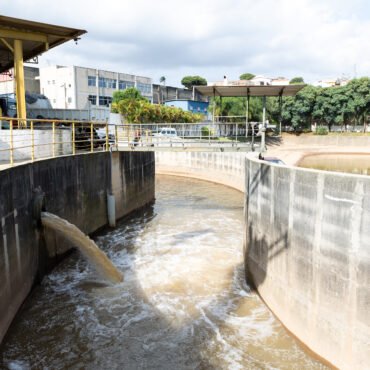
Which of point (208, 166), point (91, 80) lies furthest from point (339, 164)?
point (91, 80)

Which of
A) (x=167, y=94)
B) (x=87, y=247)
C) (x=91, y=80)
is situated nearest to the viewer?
(x=87, y=247)

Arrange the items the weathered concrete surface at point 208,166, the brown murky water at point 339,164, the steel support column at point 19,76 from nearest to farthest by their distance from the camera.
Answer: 1. the steel support column at point 19,76
2. the brown murky water at point 339,164
3. the weathered concrete surface at point 208,166

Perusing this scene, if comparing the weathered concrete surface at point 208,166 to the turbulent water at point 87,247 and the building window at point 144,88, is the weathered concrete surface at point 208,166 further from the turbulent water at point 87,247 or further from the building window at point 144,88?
the building window at point 144,88

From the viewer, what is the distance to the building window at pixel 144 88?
69.9m

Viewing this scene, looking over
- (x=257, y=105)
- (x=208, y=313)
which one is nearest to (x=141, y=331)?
(x=208, y=313)

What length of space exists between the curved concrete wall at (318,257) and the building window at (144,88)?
2501 inches

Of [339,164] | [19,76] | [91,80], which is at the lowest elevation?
[339,164]

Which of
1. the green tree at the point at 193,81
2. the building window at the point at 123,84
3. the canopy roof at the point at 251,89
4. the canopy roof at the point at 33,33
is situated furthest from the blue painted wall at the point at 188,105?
the canopy roof at the point at 33,33

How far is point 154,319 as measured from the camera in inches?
345

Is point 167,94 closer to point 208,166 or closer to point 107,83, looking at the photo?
point 107,83

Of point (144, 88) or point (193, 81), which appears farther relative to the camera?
point (193, 81)

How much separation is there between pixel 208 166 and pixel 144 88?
148ft

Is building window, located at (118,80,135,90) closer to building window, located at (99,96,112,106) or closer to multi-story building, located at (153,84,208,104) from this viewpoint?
building window, located at (99,96,112,106)

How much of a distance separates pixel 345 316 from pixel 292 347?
64.7 inches
